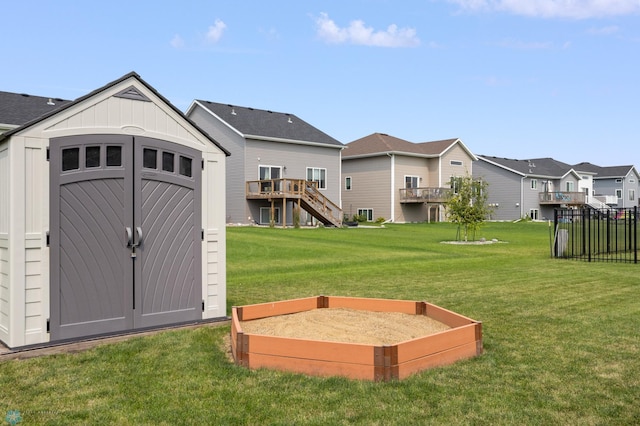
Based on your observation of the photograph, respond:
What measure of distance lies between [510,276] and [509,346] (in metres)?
7.30

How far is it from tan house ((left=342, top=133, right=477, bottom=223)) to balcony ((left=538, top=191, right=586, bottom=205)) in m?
10.3

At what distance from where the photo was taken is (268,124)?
36.5 m

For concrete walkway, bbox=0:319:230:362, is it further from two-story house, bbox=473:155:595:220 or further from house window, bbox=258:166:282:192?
two-story house, bbox=473:155:595:220

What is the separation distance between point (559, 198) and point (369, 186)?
20505 millimetres

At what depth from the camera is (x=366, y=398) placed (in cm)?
458

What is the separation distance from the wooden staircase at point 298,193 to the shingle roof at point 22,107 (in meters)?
11.7

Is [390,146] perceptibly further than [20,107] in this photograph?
Yes

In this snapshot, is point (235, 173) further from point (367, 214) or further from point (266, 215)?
point (367, 214)

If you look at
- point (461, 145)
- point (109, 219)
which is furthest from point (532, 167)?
point (109, 219)

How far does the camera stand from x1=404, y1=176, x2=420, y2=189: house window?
4388 centimetres

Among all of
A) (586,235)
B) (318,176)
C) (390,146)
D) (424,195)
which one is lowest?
(586,235)

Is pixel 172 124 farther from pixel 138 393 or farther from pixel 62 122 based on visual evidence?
pixel 138 393

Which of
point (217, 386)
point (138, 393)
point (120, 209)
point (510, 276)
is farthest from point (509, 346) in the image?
point (510, 276)

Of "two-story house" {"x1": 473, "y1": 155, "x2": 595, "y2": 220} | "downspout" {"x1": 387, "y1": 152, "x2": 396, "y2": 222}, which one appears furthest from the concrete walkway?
"two-story house" {"x1": 473, "y1": 155, "x2": 595, "y2": 220}
